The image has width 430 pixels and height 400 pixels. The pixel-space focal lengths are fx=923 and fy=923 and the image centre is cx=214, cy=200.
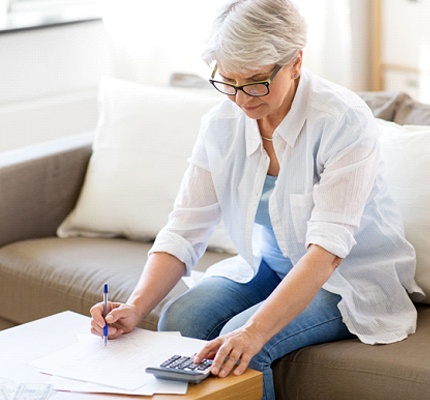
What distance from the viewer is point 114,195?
2625 mm

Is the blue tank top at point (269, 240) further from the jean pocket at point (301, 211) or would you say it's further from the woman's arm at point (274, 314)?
the woman's arm at point (274, 314)

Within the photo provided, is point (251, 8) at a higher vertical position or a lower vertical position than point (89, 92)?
higher

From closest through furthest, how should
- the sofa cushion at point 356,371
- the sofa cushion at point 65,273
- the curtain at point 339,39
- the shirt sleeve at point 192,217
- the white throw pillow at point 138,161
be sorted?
1. the sofa cushion at point 356,371
2. the shirt sleeve at point 192,217
3. the sofa cushion at point 65,273
4. the white throw pillow at point 138,161
5. the curtain at point 339,39

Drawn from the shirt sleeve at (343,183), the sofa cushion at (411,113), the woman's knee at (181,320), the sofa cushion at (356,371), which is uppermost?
the shirt sleeve at (343,183)

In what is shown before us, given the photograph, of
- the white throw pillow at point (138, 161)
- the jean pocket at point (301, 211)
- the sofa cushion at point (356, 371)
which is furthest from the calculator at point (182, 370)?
the white throw pillow at point (138, 161)

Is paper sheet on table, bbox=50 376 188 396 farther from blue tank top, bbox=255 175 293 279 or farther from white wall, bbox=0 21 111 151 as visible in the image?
white wall, bbox=0 21 111 151

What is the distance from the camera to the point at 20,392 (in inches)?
59.8

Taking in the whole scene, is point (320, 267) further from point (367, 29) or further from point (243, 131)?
point (367, 29)

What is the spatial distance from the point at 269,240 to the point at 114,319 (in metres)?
0.46

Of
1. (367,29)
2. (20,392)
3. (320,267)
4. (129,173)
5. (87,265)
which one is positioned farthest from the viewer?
(367,29)

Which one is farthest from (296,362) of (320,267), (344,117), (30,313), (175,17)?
(175,17)

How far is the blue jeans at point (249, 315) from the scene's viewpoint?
1.78 meters

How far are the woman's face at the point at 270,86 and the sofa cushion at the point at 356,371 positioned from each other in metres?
0.48

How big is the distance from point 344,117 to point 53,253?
1006mm
